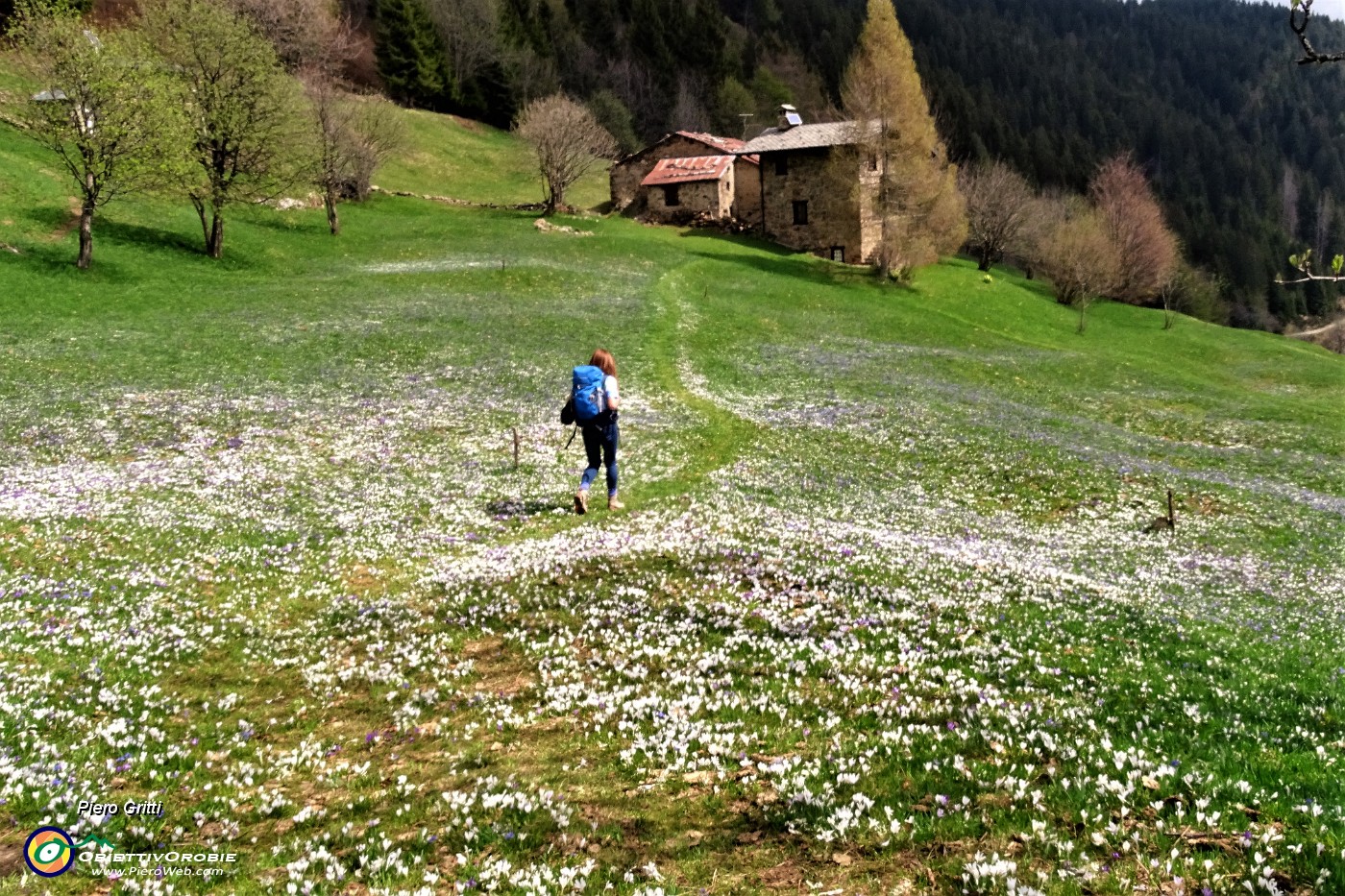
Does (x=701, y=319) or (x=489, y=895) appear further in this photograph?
(x=701, y=319)

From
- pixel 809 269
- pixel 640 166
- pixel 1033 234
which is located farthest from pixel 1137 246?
pixel 640 166

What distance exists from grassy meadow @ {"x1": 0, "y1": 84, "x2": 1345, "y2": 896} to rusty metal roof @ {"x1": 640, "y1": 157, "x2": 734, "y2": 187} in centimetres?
5256

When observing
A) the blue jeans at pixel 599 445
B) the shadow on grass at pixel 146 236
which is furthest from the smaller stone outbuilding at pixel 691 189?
the blue jeans at pixel 599 445

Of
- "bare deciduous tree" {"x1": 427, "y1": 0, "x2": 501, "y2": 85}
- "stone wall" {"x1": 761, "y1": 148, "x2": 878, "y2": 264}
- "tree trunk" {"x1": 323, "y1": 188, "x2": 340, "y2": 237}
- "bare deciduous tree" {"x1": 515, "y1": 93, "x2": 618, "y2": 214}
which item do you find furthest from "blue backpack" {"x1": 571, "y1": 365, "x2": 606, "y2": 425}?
"bare deciduous tree" {"x1": 427, "y1": 0, "x2": 501, "y2": 85}

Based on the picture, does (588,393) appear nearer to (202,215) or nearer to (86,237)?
(86,237)

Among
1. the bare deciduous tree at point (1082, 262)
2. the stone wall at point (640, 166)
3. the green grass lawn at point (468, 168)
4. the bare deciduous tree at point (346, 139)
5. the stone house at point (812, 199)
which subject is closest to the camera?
the bare deciduous tree at point (346, 139)

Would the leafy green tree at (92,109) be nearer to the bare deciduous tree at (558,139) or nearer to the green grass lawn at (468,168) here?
the bare deciduous tree at (558,139)

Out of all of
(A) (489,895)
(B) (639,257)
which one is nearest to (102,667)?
(A) (489,895)

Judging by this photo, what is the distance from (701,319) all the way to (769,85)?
513 feet

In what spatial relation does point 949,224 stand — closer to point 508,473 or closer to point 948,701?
point 508,473

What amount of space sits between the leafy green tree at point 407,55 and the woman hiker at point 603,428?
374 feet

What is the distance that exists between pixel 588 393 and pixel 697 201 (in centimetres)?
7235

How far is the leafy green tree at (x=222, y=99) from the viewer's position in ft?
156

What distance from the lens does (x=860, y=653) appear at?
10.5 m
